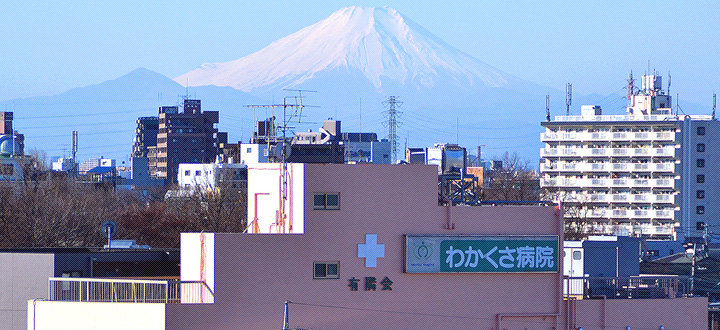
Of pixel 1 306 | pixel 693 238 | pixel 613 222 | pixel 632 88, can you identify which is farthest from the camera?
pixel 632 88

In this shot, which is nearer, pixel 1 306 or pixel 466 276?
pixel 466 276

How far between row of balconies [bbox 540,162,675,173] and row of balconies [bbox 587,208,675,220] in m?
4.67

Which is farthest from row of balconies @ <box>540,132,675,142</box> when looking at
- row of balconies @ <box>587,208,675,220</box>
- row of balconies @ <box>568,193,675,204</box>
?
row of balconies @ <box>587,208,675,220</box>

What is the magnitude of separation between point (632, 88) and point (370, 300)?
111182mm

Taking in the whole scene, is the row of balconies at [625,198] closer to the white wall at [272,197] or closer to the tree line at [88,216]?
the tree line at [88,216]

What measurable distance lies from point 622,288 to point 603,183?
9221cm

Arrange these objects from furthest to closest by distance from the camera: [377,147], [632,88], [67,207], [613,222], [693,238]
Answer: [377,147], [632,88], [613,222], [693,238], [67,207]

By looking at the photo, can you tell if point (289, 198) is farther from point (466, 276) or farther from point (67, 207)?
point (67, 207)

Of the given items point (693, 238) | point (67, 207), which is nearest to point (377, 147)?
point (693, 238)

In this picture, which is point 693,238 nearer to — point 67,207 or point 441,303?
point 67,207

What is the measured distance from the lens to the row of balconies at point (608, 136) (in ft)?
386

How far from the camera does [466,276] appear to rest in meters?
28.5

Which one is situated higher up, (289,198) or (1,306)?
(289,198)

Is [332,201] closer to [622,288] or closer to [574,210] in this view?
[622,288]
